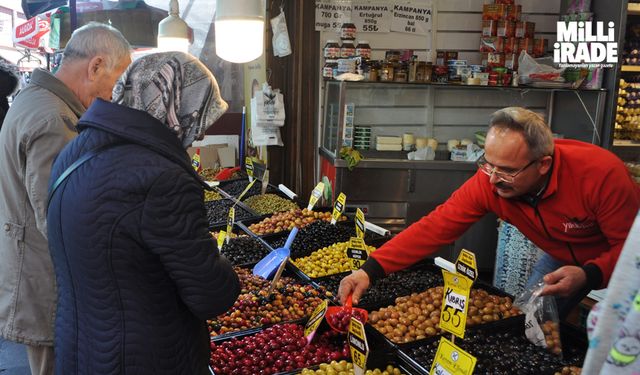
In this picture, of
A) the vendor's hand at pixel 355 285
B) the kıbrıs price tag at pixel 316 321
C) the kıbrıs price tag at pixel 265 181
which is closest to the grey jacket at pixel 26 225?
the kıbrıs price tag at pixel 316 321

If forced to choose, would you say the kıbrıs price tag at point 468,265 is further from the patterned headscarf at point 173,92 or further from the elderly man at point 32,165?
the elderly man at point 32,165

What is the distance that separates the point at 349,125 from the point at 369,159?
0.39 m

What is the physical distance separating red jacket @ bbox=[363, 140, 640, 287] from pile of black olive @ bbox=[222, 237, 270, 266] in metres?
1.19

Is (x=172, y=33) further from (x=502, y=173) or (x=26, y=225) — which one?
(x=502, y=173)

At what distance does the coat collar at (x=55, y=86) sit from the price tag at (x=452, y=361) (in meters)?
1.81

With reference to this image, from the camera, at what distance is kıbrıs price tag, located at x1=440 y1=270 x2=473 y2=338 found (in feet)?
5.72

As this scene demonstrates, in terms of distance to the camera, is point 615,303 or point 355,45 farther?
point 355,45

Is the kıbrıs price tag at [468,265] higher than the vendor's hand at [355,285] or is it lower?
higher

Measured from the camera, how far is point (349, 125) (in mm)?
5152

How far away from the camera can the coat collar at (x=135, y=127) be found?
144cm

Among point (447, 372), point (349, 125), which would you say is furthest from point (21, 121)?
point (349, 125)

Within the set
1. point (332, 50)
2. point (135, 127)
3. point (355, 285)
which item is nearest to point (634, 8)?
point (332, 50)

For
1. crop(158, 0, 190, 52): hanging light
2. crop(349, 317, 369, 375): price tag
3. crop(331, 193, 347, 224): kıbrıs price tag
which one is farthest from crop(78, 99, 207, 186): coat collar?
crop(158, 0, 190, 52): hanging light

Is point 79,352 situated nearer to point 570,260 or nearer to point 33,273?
point 33,273
